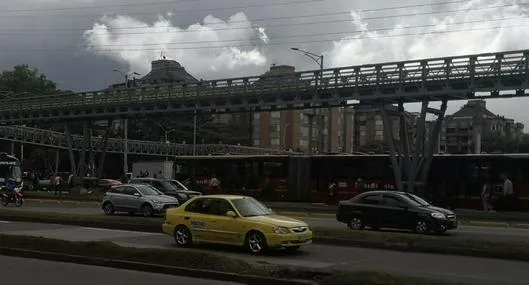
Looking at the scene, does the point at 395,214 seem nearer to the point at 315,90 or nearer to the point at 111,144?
the point at 315,90

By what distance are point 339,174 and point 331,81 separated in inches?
214

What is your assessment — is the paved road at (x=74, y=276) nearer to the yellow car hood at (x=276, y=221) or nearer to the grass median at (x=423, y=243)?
the yellow car hood at (x=276, y=221)

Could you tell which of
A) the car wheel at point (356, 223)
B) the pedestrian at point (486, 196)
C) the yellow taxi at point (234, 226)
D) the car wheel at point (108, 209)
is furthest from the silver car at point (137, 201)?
the pedestrian at point (486, 196)

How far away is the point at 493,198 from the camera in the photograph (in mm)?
32062

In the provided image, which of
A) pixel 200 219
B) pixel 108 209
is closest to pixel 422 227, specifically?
pixel 200 219

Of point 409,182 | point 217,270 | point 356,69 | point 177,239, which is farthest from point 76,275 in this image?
point 356,69

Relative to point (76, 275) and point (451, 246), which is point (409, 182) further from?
point (76, 275)

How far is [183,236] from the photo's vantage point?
55.4 feet

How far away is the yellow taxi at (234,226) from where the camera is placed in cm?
1514

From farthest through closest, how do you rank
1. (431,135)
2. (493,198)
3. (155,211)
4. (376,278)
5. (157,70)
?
(157,70), (431,135), (493,198), (155,211), (376,278)

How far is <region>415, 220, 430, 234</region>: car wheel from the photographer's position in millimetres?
21016

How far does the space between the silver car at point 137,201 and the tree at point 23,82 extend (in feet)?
287

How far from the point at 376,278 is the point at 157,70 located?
402ft

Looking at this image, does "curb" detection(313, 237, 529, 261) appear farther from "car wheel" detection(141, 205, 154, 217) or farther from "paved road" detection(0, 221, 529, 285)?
"car wheel" detection(141, 205, 154, 217)
